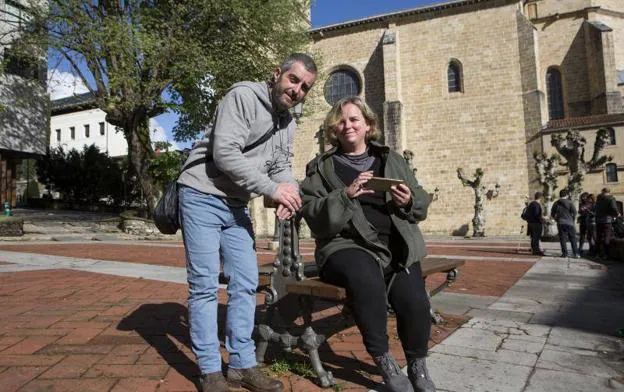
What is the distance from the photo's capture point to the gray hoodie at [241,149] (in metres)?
2.14

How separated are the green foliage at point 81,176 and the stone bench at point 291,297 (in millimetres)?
29334

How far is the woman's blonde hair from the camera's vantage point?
9.02ft

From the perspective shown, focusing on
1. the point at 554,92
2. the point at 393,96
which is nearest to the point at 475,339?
the point at 393,96

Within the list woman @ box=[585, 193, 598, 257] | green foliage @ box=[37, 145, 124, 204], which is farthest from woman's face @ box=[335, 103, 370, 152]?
green foliage @ box=[37, 145, 124, 204]

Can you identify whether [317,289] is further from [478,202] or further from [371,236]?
[478,202]

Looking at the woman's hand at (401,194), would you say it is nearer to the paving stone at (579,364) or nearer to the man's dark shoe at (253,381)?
the man's dark shoe at (253,381)

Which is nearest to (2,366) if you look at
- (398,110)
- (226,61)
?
(226,61)

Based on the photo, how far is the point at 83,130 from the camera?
149 feet

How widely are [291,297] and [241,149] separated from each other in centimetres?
93

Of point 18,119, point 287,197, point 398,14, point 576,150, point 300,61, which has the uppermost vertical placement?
point 398,14

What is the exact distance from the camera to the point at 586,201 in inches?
442

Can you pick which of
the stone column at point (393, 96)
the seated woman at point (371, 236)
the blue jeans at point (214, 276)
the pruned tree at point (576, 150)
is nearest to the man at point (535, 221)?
the pruned tree at point (576, 150)

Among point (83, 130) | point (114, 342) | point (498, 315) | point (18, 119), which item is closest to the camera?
point (114, 342)

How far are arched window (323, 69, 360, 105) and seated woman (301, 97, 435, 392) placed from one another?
82.6 ft
